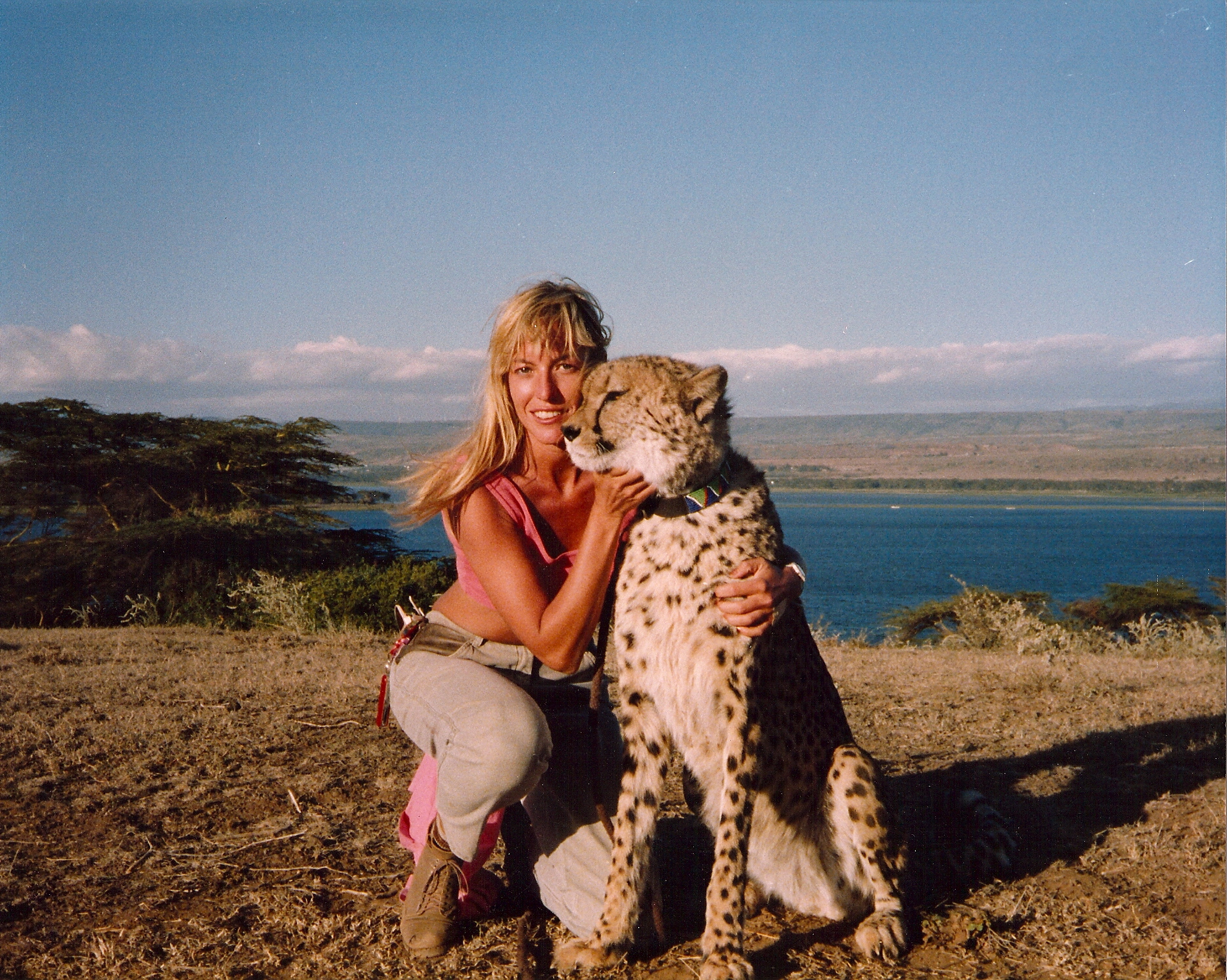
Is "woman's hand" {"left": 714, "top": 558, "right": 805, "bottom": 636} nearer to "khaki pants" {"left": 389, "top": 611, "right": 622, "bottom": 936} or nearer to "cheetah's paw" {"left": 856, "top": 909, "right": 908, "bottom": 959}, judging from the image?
"khaki pants" {"left": 389, "top": 611, "right": 622, "bottom": 936}

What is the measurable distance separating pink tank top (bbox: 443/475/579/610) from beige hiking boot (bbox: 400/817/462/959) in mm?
619

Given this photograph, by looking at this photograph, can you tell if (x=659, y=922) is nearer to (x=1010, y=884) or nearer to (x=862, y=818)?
(x=862, y=818)

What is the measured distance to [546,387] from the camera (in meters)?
2.59

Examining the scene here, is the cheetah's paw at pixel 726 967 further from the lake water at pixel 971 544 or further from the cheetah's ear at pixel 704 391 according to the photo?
the lake water at pixel 971 544

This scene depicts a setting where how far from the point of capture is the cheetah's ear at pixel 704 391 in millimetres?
2383

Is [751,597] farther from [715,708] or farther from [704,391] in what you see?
[704,391]

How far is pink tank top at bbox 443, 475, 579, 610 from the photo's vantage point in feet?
8.23

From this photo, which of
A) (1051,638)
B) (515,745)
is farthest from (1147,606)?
(515,745)

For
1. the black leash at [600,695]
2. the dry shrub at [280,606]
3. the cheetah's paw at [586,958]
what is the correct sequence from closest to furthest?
the cheetah's paw at [586,958] < the black leash at [600,695] < the dry shrub at [280,606]

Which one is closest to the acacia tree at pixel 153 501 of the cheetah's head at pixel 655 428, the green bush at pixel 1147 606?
the cheetah's head at pixel 655 428

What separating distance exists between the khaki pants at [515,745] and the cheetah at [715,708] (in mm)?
214

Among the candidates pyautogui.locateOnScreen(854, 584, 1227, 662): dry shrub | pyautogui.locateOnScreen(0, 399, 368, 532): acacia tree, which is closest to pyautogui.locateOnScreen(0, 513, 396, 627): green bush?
pyautogui.locateOnScreen(0, 399, 368, 532): acacia tree

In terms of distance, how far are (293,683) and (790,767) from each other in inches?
124

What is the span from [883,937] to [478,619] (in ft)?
4.12
